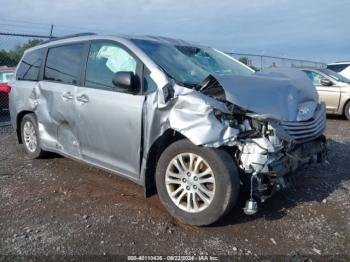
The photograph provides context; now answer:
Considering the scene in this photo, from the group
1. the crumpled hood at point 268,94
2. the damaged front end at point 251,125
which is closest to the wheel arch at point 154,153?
the damaged front end at point 251,125

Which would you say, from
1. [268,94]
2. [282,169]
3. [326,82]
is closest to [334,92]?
[326,82]

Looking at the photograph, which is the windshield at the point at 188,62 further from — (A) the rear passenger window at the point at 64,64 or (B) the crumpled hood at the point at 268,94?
(A) the rear passenger window at the point at 64,64

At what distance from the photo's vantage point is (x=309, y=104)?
439 centimetres

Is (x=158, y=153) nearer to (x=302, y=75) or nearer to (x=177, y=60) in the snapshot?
(x=177, y=60)

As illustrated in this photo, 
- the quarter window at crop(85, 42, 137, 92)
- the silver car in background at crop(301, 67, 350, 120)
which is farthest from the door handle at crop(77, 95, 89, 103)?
the silver car in background at crop(301, 67, 350, 120)

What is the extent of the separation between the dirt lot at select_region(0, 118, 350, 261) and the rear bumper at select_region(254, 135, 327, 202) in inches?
16.9

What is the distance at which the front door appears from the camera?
13.7 ft

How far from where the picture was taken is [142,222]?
3.97 metres

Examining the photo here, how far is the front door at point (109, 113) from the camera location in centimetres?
416

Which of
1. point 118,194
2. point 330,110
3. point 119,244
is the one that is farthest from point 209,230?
A: point 330,110

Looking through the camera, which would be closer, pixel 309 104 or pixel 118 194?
pixel 309 104

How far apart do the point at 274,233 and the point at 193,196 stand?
0.85 m

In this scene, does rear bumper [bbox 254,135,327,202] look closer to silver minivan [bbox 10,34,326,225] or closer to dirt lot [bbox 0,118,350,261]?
silver minivan [bbox 10,34,326,225]

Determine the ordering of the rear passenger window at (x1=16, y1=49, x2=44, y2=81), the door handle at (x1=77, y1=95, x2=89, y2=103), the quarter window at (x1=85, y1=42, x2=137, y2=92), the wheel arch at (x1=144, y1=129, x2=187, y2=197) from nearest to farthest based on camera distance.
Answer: the wheel arch at (x1=144, y1=129, x2=187, y2=197)
the quarter window at (x1=85, y1=42, x2=137, y2=92)
the door handle at (x1=77, y1=95, x2=89, y2=103)
the rear passenger window at (x1=16, y1=49, x2=44, y2=81)
